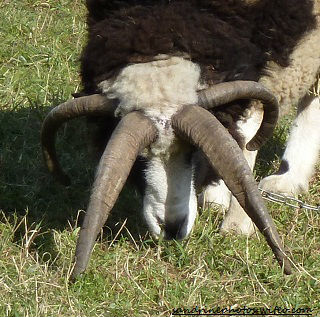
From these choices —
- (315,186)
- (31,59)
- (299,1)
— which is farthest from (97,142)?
(31,59)

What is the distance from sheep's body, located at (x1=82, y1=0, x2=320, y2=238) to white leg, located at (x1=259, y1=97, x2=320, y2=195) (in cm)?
116

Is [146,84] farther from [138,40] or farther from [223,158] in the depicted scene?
[223,158]

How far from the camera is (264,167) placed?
6.83m

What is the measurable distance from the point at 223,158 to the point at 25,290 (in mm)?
1143

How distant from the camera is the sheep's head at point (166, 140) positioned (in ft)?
14.5

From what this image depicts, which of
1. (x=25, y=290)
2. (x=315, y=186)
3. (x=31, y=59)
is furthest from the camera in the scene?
(x=31, y=59)

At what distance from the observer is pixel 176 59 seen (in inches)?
188

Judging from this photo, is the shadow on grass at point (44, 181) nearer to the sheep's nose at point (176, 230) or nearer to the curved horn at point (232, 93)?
the sheep's nose at point (176, 230)

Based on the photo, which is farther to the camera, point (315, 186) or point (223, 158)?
point (315, 186)

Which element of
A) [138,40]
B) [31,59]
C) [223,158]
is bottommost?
[31,59]

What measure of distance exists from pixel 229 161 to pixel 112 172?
57 cm

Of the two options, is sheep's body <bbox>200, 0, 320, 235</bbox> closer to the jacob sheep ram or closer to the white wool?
the jacob sheep ram

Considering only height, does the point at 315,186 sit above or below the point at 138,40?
below

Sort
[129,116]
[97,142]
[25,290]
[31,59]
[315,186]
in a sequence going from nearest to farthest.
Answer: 1. [25,290]
2. [129,116]
3. [97,142]
4. [315,186]
5. [31,59]
